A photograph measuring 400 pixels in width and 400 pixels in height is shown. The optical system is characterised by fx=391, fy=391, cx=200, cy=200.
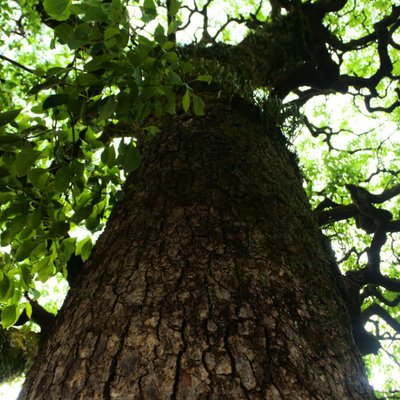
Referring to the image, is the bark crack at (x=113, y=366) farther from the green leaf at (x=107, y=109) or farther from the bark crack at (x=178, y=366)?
the green leaf at (x=107, y=109)

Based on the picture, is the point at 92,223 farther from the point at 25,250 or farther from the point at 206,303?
the point at 206,303

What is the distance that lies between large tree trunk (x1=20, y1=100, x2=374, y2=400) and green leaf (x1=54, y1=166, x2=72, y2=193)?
0.42 m

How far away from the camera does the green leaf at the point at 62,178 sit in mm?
1518

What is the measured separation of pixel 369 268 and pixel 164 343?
3968 mm

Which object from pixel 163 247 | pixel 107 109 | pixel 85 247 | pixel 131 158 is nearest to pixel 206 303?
pixel 163 247

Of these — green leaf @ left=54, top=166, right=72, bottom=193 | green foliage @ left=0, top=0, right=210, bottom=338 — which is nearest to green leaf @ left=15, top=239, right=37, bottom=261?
green foliage @ left=0, top=0, right=210, bottom=338

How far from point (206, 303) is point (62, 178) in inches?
28.8

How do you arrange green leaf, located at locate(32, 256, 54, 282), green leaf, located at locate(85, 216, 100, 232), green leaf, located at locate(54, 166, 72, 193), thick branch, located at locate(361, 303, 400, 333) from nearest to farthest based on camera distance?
green leaf, located at locate(54, 166, 72, 193), green leaf, located at locate(85, 216, 100, 232), green leaf, located at locate(32, 256, 54, 282), thick branch, located at locate(361, 303, 400, 333)

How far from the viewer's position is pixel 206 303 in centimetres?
137

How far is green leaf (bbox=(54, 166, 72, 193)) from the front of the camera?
152 centimetres

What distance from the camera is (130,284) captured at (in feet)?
5.07

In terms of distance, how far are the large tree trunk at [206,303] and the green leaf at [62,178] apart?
0.42 meters

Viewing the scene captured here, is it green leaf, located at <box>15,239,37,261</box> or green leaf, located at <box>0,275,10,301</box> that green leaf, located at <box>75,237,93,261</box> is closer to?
green leaf, located at <box>15,239,37,261</box>

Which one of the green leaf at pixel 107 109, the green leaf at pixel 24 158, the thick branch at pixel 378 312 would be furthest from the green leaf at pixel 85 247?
the thick branch at pixel 378 312
